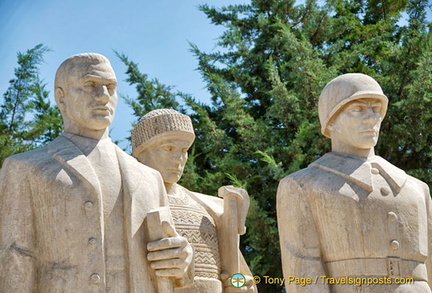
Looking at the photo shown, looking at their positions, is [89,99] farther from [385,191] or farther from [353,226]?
[385,191]

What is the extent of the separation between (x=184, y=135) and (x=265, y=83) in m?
7.29

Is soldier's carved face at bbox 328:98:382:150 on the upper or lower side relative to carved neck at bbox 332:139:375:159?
upper

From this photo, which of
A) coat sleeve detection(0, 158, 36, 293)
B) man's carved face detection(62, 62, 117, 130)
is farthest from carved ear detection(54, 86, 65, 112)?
coat sleeve detection(0, 158, 36, 293)

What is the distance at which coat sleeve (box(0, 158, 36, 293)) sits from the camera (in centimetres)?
663

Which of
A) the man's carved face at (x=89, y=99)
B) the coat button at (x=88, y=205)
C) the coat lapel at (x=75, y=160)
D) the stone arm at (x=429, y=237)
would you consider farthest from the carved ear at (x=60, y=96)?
the stone arm at (x=429, y=237)

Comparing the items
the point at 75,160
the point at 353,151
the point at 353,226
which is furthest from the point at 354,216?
the point at 75,160

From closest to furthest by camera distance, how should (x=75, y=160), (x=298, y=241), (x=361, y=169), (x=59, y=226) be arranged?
(x=59, y=226) < (x=75, y=160) < (x=298, y=241) < (x=361, y=169)

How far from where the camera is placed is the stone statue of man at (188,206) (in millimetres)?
8070

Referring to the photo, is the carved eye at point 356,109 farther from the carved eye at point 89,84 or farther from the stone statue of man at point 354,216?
the carved eye at point 89,84

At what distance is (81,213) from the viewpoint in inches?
267

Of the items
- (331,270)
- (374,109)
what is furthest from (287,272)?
(374,109)

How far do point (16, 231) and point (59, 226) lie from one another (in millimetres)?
319

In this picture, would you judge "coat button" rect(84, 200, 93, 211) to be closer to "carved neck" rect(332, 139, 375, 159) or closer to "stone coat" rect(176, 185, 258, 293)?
"stone coat" rect(176, 185, 258, 293)

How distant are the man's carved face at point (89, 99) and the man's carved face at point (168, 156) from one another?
4.19 feet
